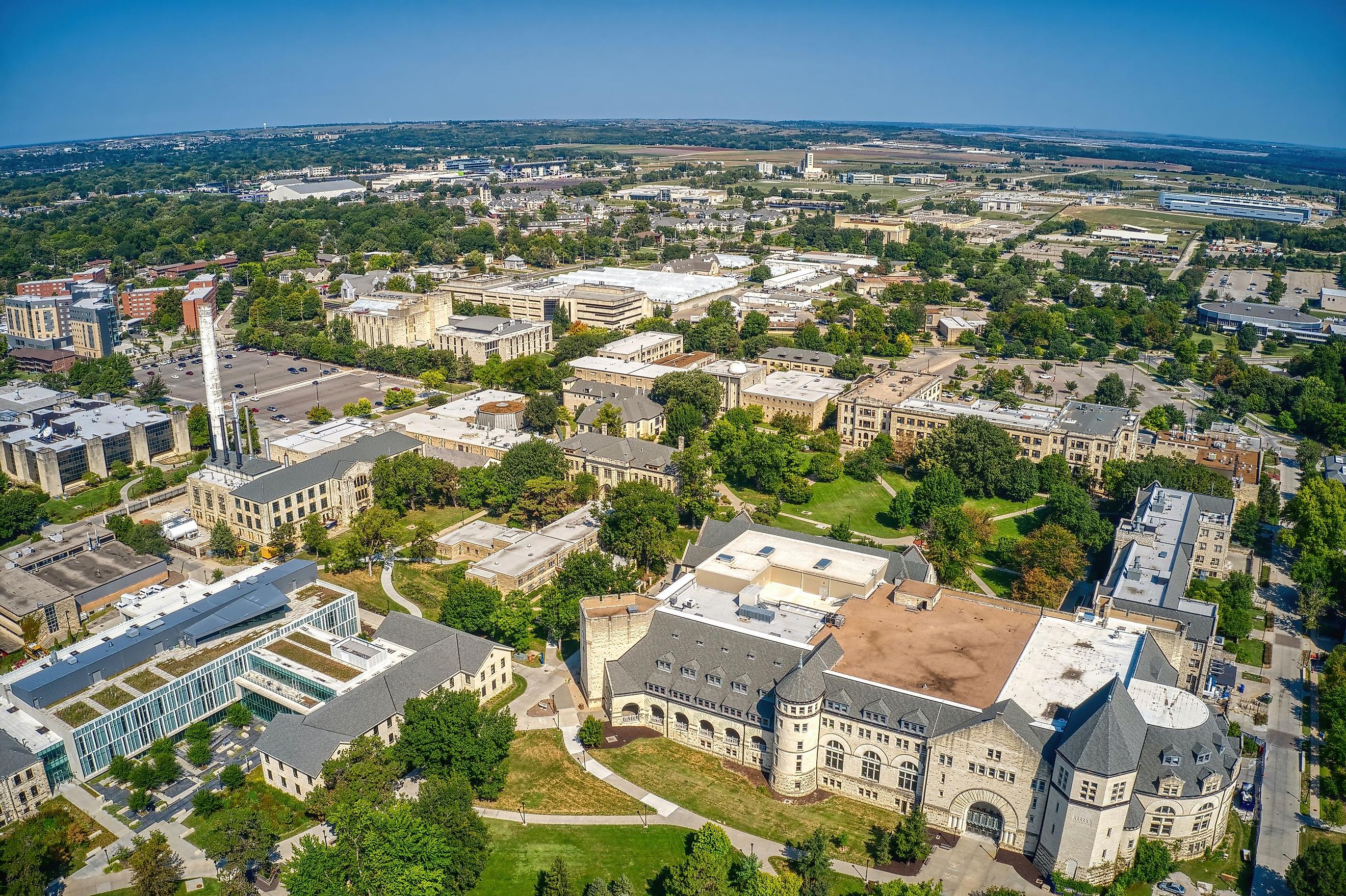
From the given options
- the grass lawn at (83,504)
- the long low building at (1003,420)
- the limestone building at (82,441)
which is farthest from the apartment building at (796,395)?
the grass lawn at (83,504)

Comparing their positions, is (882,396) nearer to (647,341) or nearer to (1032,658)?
(647,341)

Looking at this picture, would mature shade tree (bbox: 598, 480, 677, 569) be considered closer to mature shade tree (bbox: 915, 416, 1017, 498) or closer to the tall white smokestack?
mature shade tree (bbox: 915, 416, 1017, 498)

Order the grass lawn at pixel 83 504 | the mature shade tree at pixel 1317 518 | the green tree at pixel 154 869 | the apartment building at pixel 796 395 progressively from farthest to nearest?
the apartment building at pixel 796 395 < the grass lawn at pixel 83 504 < the mature shade tree at pixel 1317 518 < the green tree at pixel 154 869

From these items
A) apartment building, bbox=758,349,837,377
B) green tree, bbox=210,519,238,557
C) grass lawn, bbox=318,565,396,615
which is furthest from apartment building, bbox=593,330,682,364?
green tree, bbox=210,519,238,557

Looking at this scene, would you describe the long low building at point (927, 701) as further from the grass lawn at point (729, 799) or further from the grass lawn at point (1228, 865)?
the grass lawn at point (729, 799)

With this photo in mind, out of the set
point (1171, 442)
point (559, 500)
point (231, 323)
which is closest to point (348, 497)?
point (559, 500)
